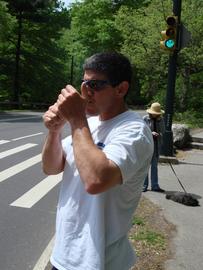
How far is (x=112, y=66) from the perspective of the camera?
2314mm

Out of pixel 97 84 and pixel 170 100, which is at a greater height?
pixel 97 84

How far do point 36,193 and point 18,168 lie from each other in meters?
2.70

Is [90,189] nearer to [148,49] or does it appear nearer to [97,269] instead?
[97,269]

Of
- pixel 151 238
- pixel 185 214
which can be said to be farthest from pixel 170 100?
pixel 151 238

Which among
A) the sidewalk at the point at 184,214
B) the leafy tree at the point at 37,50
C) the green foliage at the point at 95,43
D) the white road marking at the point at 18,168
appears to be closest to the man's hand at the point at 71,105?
the sidewalk at the point at 184,214

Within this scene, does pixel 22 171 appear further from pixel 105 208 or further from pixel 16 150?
pixel 105 208

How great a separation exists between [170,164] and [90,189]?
404 inches

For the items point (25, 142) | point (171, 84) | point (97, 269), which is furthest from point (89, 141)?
point (25, 142)

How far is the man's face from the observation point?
2.29 metres

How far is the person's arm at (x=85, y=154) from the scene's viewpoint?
205cm

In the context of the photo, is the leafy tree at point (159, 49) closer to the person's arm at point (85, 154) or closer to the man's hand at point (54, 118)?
the man's hand at point (54, 118)

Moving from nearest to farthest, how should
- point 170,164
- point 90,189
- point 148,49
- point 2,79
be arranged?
1. point 90,189
2. point 170,164
3. point 148,49
4. point 2,79

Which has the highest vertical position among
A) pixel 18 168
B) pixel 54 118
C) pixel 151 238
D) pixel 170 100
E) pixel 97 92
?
pixel 97 92

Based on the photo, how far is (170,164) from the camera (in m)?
12.2
